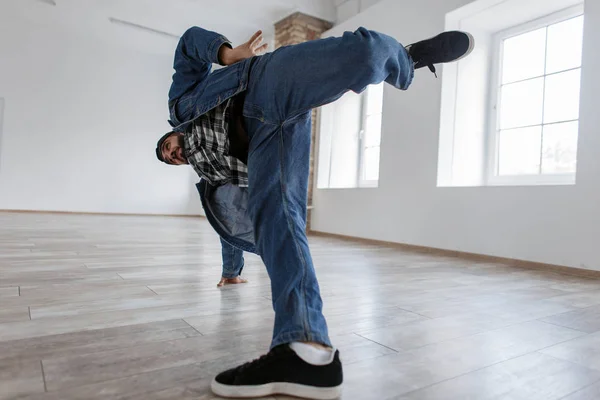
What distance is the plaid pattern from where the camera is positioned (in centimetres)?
112

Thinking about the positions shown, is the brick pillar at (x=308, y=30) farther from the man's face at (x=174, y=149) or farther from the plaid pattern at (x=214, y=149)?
the plaid pattern at (x=214, y=149)

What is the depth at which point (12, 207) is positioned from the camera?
781 centimetres

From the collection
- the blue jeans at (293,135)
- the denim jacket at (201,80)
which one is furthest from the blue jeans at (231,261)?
the blue jeans at (293,135)

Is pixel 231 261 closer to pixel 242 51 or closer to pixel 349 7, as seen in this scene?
pixel 242 51

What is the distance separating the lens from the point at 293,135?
3.42ft

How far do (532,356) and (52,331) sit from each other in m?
1.35

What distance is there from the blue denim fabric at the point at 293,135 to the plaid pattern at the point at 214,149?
60mm

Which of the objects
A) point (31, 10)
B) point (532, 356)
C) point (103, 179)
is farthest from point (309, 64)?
point (103, 179)

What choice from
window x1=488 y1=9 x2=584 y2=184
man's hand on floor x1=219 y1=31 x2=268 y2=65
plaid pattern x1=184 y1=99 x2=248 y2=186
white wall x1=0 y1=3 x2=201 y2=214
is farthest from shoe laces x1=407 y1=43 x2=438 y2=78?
white wall x1=0 y1=3 x2=201 y2=214

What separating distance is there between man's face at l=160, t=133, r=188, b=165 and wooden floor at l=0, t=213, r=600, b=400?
1.70 ft

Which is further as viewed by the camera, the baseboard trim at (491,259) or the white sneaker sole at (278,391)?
the baseboard trim at (491,259)

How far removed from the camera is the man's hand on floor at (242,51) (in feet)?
3.43

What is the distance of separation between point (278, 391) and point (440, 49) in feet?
3.27

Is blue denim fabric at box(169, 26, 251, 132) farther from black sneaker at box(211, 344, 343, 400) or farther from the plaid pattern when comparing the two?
black sneaker at box(211, 344, 343, 400)
